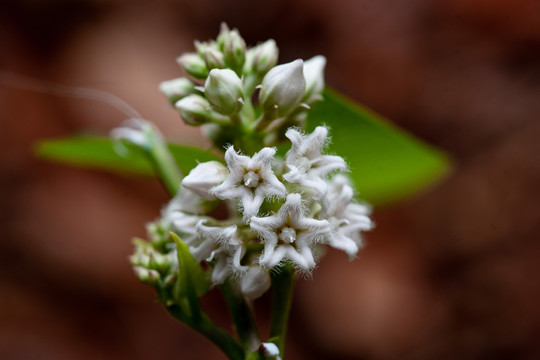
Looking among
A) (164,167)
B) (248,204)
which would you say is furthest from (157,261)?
(164,167)

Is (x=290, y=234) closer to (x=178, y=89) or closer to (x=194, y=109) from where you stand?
(x=194, y=109)

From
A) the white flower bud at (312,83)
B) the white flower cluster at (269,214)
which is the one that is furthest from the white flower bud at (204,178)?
the white flower bud at (312,83)

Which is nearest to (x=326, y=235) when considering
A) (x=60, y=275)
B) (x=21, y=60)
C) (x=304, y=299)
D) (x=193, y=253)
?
(x=193, y=253)

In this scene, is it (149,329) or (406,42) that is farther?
(406,42)

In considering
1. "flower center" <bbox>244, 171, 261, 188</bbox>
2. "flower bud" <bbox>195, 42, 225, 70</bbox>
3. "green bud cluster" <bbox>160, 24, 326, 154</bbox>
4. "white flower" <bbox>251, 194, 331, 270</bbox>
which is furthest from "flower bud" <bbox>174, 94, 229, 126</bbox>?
"white flower" <bbox>251, 194, 331, 270</bbox>

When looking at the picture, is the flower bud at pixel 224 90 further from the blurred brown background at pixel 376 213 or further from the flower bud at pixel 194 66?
the blurred brown background at pixel 376 213

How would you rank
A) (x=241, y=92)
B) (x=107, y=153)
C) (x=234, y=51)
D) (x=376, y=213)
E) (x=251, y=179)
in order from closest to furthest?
(x=251, y=179) < (x=241, y=92) < (x=234, y=51) < (x=107, y=153) < (x=376, y=213)

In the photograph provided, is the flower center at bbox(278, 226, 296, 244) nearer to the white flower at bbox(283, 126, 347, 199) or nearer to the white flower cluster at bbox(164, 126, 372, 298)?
the white flower cluster at bbox(164, 126, 372, 298)

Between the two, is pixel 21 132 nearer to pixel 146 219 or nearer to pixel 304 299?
pixel 146 219
